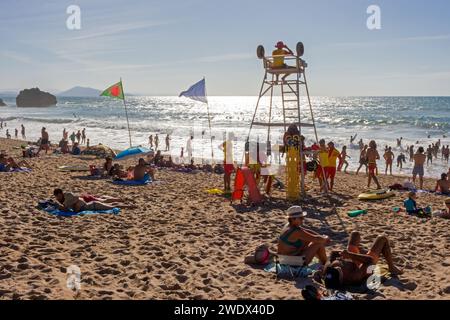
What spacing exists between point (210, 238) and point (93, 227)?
6.86ft

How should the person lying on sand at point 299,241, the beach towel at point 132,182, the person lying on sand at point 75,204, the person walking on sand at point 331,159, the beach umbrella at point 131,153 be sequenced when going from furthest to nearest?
the beach umbrella at point 131,153, the beach towel at point 132,182, the person walking on sand at point 331,159, the person lying on sand at point 75,204, the person lying on sand at point 299,241

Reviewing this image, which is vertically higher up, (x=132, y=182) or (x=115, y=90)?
(x=115, y=90)

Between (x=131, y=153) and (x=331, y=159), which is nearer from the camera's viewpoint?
(x=331, y=159)

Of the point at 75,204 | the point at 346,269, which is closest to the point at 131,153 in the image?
the point at 75,204

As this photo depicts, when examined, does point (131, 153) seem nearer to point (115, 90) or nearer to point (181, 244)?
point (115, 90)

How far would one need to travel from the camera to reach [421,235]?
7094mm

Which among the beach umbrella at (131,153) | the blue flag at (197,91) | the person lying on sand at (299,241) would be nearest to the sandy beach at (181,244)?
the person lying on sand at (299,241)

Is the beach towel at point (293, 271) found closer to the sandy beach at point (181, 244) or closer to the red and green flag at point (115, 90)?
the sandy beach at point (181, 244)

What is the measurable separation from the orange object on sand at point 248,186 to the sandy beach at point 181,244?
29 cm

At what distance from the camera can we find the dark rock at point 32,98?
11288cm

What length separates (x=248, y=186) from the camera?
9586 millimetres

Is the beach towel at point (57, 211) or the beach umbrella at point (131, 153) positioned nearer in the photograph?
the beach towel at point (57, 211)

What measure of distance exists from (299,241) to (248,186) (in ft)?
14.2
